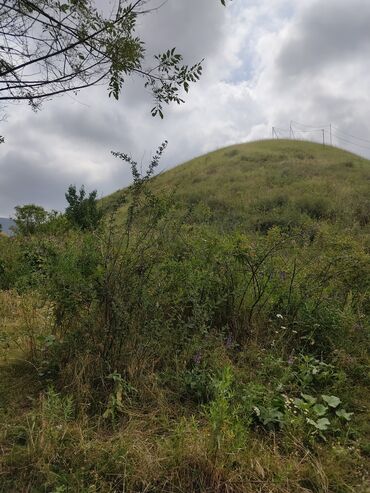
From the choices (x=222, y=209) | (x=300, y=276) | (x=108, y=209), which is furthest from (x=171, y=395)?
(x=222, y=209)

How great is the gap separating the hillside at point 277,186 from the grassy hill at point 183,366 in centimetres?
440

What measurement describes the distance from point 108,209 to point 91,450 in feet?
6.52

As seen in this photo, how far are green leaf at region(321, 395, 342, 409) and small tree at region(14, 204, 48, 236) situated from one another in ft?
24.1

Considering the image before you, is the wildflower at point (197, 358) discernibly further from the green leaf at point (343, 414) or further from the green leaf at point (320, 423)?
the green leaf at point (343, 414)

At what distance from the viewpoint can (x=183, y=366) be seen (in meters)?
3.25

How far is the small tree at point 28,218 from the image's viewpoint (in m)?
9.18

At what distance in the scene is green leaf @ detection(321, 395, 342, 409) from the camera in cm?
314

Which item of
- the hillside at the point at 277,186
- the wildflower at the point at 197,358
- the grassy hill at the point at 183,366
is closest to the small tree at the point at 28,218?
the hillside at the point at 277,186

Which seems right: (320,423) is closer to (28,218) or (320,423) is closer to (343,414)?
(343,414)

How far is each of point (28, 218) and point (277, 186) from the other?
12357 mm

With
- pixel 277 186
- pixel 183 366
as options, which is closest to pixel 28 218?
pixel 183 366

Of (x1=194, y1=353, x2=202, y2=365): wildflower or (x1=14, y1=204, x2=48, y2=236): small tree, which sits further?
(x1=14, y1=204, x2=48, y2=236): small tree

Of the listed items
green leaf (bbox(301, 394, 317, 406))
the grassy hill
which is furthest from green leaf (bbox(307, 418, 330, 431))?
green leaf (bbox(301, 394, 317, 406))

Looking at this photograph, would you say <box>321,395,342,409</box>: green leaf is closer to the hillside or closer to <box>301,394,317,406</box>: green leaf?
<box>301,394,317,406</box>: green leaf
